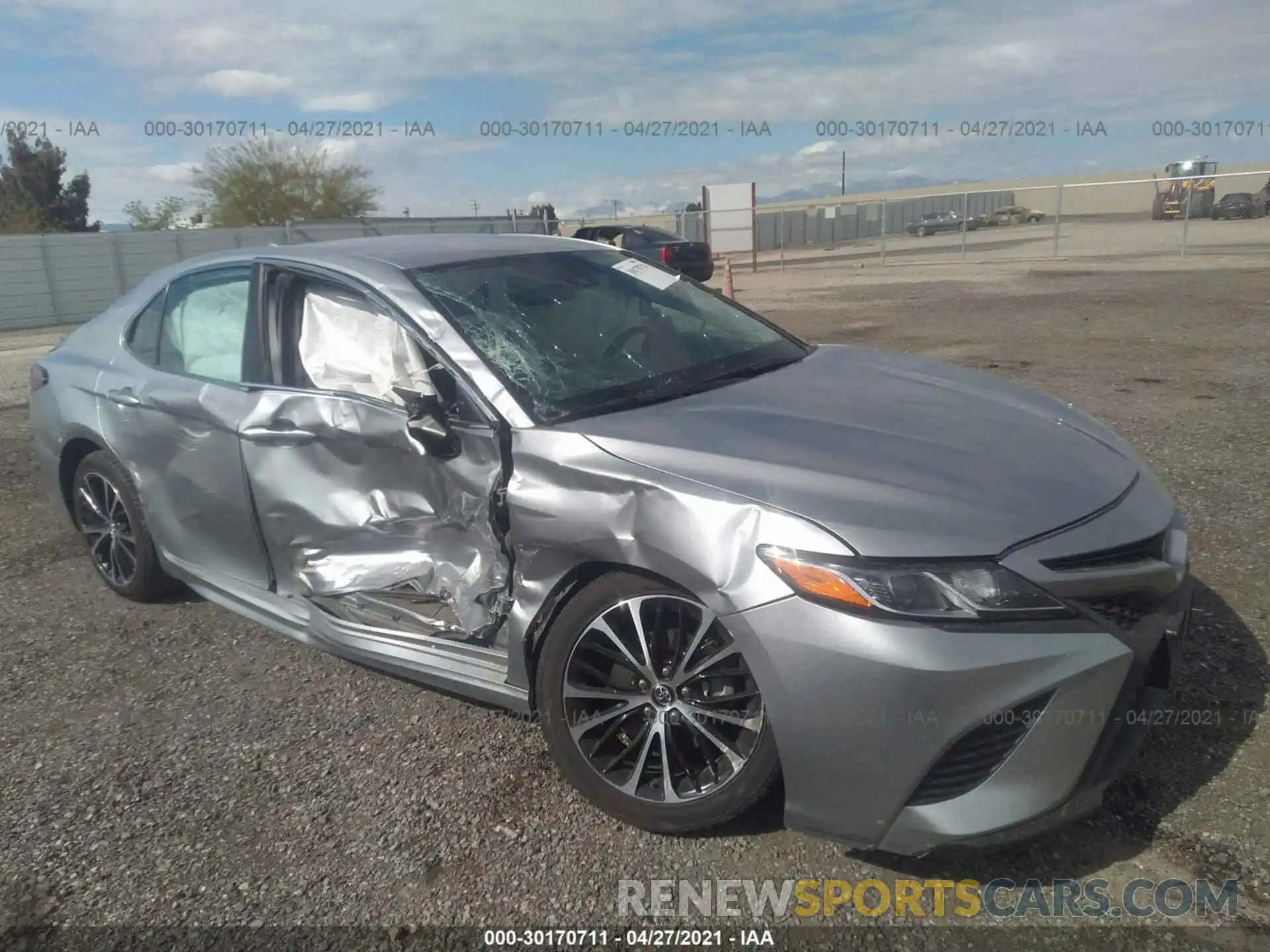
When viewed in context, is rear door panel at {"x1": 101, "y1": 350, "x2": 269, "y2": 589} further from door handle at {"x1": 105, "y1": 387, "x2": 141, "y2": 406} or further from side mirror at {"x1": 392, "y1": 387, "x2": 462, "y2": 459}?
side mirror at {"x1": 392, "y1": 387, "x2": 462, "y2": 459}

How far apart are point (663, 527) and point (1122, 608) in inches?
44.5

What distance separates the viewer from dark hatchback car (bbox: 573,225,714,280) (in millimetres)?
19141

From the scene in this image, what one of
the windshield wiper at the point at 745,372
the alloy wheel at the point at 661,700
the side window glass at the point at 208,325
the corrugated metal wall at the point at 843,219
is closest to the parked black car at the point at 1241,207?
the corrugated metal wall at the point at 843,219

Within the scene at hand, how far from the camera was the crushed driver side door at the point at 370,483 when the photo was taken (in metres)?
2.90

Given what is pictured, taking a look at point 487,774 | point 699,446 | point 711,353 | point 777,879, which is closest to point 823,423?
point 699,446

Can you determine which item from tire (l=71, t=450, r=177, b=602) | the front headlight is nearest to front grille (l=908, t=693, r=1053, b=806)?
the front headlight

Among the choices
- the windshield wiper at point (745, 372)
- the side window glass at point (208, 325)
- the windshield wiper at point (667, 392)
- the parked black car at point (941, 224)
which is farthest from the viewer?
the parked black car at point (941, 224)

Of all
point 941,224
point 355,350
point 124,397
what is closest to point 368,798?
point 355,350

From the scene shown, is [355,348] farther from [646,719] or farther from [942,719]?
[942,719]

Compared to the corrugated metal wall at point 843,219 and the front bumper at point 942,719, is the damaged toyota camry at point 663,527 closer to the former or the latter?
the front bumper at point 942,719

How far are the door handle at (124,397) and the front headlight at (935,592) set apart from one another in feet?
10.2

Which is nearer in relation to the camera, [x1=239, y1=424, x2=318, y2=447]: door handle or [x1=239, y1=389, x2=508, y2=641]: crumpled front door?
[x1=239, y1=389, x2=508, y2=641]: crumpled front door

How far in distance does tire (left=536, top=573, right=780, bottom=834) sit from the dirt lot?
14 cm

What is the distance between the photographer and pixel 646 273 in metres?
3.86
